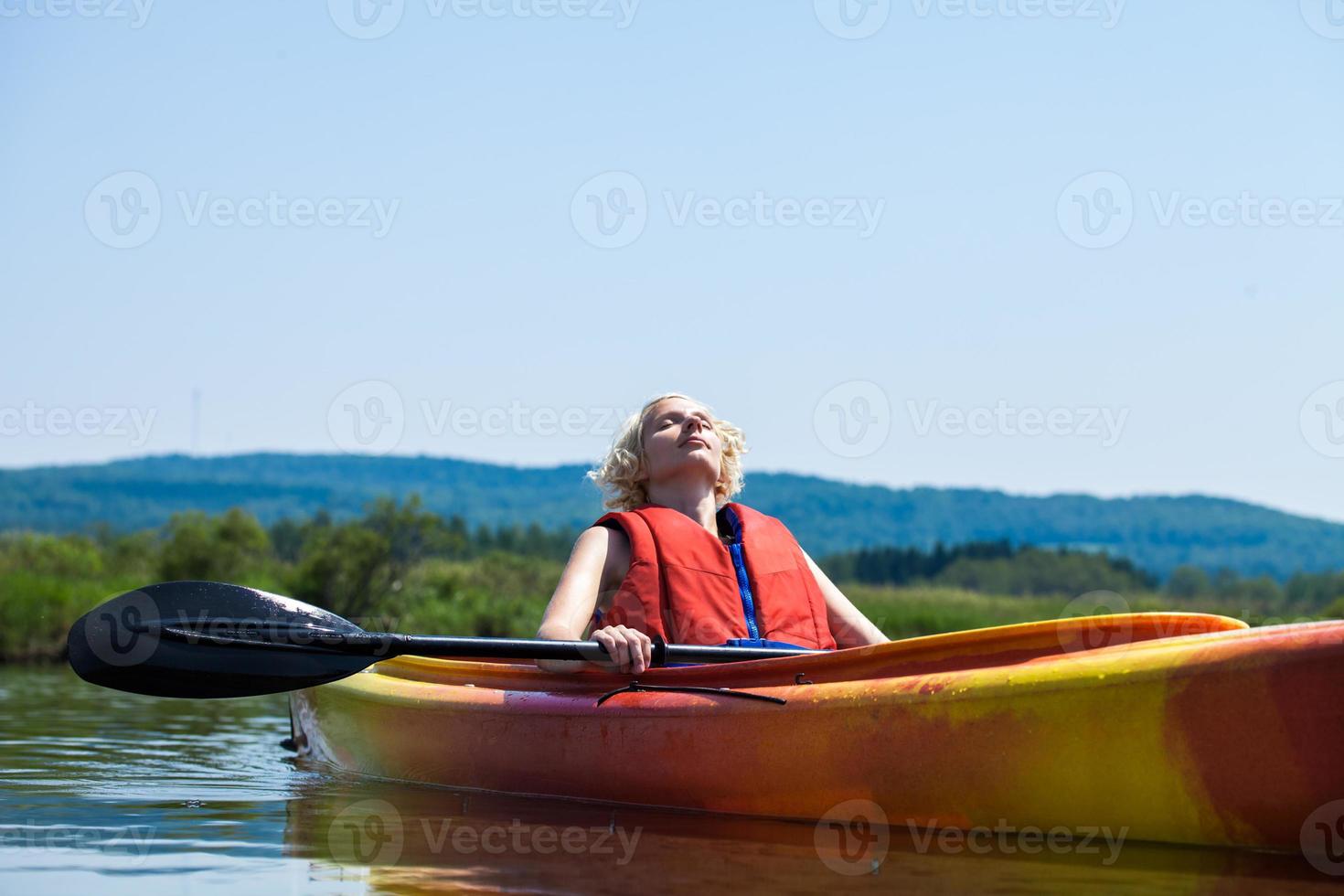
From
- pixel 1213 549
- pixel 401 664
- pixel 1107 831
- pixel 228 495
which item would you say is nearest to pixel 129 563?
pixel 401 664

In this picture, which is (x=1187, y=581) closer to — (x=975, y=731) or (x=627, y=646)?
(x=627, y=646)

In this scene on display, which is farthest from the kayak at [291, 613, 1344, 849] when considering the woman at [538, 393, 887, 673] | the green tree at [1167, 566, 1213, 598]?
the green tree at [1167, 566, 1213, 598]

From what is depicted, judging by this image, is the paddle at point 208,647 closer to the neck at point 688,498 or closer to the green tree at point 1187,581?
the neck at point 688,498

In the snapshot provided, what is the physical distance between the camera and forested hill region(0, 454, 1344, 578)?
11831 centimetres

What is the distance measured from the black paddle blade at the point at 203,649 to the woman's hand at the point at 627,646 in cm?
101

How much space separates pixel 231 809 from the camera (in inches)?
193

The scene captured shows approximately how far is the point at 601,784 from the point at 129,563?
20.3 metres

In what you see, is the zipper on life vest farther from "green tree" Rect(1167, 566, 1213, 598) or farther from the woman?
"green tree" Rect(1167, 566, 1213, 598)

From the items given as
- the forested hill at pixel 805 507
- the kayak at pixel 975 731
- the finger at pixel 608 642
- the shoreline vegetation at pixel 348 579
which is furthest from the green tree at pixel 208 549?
the forested hill at pixel 805 507

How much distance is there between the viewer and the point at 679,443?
17.8 feet

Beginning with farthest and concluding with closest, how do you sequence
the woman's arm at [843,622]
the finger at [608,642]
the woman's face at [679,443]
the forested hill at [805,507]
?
the forested hill at [805,507] → the woman's arm at [843,622] → the woman's face at [679,443] → the finger at [608,642]

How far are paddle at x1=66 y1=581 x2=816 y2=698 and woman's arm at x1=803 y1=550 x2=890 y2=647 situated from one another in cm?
158

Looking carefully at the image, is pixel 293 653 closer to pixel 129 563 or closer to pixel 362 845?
pixel 362 845

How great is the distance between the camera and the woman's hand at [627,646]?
15.7 feet
